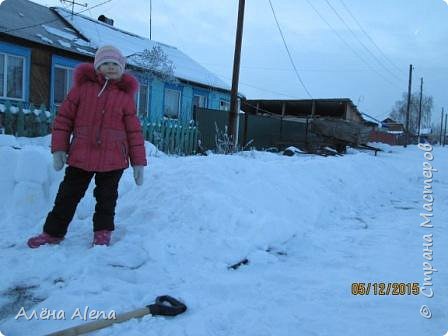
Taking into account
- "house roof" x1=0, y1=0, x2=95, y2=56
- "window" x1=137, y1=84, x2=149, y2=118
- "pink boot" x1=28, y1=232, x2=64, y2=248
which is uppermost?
"house roof" x1=0, y1=0, x2=95, y2=56

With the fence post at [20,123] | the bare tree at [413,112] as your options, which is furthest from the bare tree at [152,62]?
the bare tree at [413,112]

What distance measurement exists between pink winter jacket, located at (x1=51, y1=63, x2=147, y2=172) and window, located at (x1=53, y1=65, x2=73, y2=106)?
12.6 metres

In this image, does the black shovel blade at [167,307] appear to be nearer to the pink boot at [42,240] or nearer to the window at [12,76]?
the pink boot at [42,240]

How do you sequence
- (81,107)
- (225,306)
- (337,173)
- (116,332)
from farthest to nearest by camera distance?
(337,173)
(81,107)
(225,306)
(116,332)

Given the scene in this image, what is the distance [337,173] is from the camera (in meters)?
7.48

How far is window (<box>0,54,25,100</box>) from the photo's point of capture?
1384cm

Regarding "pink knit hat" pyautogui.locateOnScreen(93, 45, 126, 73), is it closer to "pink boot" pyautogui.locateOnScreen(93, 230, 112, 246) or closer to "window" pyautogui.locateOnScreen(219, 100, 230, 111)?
"pink boot" pyautogui.locateOnScreen(93, 230, 112, 246)

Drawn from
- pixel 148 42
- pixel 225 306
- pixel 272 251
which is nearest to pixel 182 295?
pixel 225 306

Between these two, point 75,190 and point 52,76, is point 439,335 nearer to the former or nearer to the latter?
point 75,190

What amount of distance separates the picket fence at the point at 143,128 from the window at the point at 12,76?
2672mm

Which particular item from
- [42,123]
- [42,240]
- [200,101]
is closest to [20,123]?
[42,123]

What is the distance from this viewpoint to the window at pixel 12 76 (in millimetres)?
13844

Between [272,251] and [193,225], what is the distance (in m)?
0.71

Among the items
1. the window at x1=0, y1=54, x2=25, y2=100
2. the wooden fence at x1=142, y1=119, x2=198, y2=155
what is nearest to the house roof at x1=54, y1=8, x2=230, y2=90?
the window at x1=0, y1=54, x2=25, y2=100
